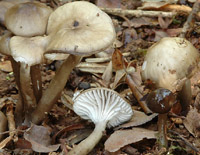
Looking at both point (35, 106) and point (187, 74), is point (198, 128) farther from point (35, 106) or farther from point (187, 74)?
point (35, 106)

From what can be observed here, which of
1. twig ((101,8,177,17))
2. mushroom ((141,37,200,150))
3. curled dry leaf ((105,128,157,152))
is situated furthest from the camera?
twig ((101,8,177,17))

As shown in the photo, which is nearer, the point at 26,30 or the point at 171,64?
the point at 26,30

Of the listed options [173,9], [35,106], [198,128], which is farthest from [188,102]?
[173,9]

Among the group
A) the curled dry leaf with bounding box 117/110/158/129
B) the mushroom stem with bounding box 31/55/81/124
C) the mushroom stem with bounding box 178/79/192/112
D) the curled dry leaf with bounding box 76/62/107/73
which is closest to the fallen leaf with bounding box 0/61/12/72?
the curled dry leaf with bounding box 76/62/107/73

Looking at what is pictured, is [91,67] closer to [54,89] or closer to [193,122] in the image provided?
[54,89]

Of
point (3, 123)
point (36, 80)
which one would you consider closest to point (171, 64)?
point (36, 80)

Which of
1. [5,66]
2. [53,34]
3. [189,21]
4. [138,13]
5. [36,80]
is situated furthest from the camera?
[138,13]

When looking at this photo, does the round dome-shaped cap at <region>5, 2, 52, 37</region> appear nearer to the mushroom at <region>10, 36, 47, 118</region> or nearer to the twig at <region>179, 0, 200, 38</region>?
the mushroom at <region>10, 36, 47, 118</region>

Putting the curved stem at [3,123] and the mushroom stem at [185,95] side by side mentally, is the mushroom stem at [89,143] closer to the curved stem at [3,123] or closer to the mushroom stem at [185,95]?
the curved stem at [3,123]
